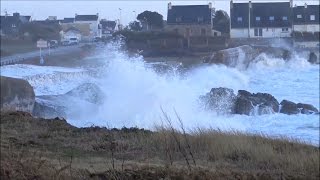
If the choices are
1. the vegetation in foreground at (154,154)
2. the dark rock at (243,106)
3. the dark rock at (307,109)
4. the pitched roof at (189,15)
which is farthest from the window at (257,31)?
the vegetation in foreground at (154,154)

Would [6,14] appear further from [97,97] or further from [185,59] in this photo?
[97,97]

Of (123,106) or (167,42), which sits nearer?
(123,106)

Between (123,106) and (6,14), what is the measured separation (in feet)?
180

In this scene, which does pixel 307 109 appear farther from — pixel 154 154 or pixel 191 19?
pixel 191 19

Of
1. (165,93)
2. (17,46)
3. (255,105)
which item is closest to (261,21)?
(17,46)

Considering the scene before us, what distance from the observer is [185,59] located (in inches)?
2335

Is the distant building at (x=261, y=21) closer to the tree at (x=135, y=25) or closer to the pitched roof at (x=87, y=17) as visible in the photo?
the tree at (x=135, y=25)

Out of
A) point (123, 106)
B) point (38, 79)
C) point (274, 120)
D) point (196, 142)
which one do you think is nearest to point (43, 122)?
point (196, 142)

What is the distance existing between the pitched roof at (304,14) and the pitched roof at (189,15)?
50.6 feet

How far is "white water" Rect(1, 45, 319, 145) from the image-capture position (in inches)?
1048

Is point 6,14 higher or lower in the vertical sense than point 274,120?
higher

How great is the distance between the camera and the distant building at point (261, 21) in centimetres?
8775

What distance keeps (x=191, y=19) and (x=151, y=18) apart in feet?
35.2

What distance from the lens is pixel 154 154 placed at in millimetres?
11695
